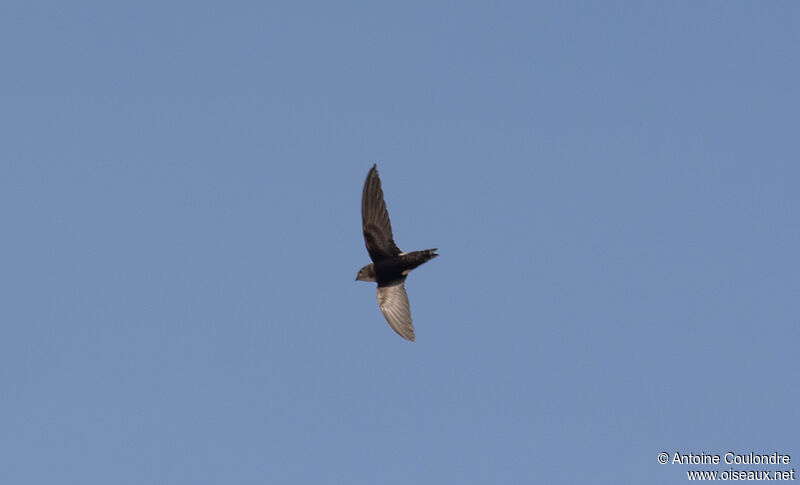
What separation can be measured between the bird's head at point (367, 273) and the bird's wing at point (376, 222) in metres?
0.31

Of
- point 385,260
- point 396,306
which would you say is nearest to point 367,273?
point 385,260

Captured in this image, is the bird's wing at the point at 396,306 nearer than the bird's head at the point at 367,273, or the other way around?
the bird's wing at the point at 396,306

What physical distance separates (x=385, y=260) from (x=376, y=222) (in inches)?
45.8

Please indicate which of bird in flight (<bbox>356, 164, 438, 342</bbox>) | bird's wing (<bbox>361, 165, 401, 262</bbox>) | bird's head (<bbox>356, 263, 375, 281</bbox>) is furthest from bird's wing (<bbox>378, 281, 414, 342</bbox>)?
bird's wing (<bbox>361, 165, 401, 262</bbox>)

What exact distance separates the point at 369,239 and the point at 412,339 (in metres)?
3.15

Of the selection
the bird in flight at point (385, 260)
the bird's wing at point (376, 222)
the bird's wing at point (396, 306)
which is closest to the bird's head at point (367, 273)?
the bird in flight at point (385, 260)

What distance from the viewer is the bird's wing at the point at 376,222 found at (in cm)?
A: 2245

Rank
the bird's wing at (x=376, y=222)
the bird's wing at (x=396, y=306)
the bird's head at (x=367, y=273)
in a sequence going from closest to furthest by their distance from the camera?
the bird's wing at (x=376, y=222) < the bird's wing at (x=396, y=306) < the bird's head at (x=367, y=273)

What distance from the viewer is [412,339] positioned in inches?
874

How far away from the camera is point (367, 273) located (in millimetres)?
23266

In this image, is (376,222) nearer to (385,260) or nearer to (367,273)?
(385,260)

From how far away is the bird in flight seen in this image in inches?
885

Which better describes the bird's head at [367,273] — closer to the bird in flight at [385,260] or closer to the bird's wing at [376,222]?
the bird in flight at [385,260]

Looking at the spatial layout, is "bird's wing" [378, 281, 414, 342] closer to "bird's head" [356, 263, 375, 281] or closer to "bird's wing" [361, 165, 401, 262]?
"bird's head" [356, 263, 375, 281]
